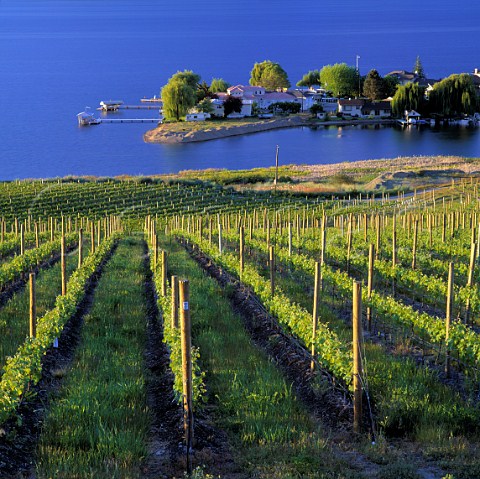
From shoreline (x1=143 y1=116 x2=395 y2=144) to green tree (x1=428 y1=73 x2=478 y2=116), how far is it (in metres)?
8.03

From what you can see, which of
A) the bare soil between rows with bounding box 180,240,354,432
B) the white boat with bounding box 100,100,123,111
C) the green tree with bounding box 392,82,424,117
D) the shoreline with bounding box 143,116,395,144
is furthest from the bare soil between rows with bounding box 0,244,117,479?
the white boat with bounding box 100,100,123,111

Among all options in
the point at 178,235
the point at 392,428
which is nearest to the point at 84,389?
the point at 392,428

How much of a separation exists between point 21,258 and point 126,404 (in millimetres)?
10978

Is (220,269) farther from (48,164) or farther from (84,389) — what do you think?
(48,164)

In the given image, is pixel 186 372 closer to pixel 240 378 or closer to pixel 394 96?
pixel 240 378

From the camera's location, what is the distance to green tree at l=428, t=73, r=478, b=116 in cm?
12462

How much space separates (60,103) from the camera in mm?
168125

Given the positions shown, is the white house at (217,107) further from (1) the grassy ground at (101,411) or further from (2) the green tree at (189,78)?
(1) the grassy ground at (101,411)

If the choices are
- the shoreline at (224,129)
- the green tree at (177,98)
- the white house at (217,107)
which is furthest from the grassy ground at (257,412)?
the white house at (217,107)

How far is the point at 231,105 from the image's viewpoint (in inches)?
5236

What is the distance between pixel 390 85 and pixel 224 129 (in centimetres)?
3620

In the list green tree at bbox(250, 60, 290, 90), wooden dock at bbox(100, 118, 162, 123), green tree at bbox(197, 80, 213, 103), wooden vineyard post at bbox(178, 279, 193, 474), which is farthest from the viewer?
green tree at bbox(250, 60, 290, 90)

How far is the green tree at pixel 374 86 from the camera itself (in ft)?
446

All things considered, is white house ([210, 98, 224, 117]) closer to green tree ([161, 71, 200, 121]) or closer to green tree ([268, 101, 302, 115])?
green tree ([161, 71, 200, 121])
